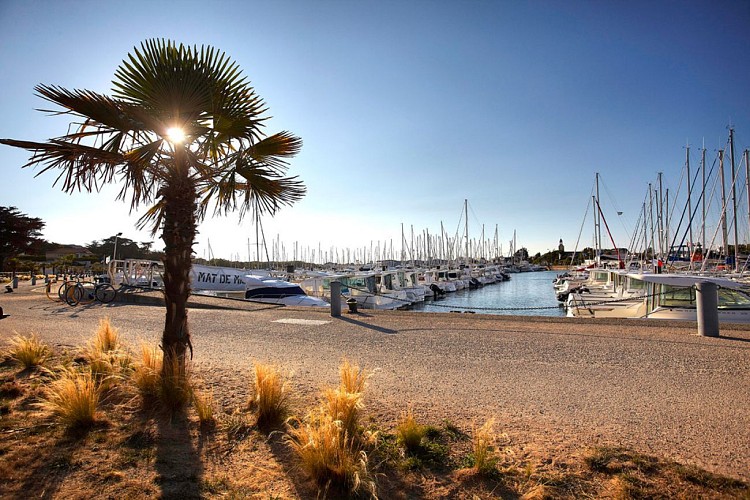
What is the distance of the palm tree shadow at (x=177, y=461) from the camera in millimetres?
3332

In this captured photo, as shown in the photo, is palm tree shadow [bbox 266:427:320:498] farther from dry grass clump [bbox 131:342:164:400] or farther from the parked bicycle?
the parked bicycle

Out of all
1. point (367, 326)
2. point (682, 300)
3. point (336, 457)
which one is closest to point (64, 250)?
point (367, 326)

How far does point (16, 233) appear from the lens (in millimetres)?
38625

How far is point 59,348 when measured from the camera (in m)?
8.37

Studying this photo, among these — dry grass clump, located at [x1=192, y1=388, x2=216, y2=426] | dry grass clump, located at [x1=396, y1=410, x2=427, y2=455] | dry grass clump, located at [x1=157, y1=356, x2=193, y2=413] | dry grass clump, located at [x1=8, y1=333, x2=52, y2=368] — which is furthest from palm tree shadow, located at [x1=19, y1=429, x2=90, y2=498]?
dry grass clump, located at [x1=8, y1=333, x2=52, y2=368]

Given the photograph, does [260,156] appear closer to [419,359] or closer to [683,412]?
[419,359]

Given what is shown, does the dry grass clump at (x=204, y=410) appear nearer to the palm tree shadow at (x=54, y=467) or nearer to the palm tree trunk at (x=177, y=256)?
the palm tree trunk at (x=177, y=256)

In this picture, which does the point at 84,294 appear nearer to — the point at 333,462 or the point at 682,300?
the point at 333,462

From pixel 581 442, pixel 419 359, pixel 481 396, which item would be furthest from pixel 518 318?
pixel 581 442

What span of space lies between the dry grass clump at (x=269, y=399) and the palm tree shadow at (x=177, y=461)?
0.74m

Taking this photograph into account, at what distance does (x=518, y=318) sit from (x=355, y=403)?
30.0 ft

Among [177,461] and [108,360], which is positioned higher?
[108,360]

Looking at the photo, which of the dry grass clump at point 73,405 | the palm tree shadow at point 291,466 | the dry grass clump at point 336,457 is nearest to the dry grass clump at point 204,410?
the palm tree shadow at point 291,466

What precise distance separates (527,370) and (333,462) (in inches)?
168
